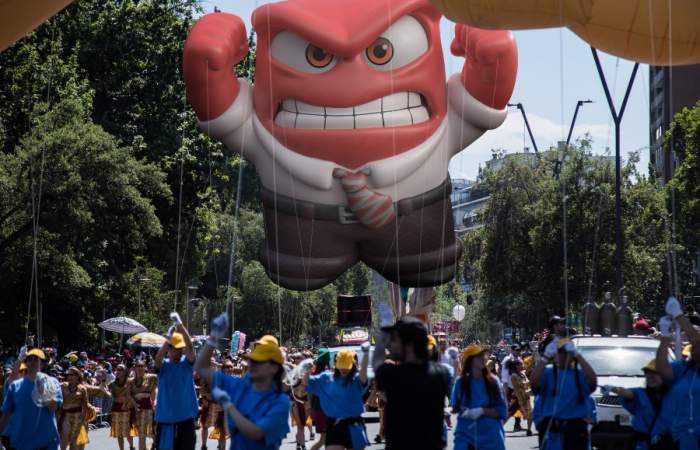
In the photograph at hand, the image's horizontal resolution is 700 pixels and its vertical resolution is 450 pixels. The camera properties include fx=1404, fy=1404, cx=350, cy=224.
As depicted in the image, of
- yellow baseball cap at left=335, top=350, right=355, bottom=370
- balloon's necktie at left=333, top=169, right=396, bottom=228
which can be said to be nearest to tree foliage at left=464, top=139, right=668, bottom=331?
balloon's necktie at left=333, top=169, right=396, bottom=228

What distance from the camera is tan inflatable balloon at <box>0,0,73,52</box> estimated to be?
1188 centimetres

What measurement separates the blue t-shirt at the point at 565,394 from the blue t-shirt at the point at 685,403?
3.12 ft

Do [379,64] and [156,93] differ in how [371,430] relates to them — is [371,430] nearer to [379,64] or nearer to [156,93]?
[379,64]

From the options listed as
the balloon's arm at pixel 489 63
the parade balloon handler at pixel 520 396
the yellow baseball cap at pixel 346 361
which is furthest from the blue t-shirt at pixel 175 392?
the parade balloon handler at pixel 520 396

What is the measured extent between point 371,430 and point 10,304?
35.9 feet

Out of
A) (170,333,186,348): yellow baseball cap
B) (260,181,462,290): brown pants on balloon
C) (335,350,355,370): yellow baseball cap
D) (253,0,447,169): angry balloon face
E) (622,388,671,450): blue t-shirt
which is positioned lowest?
(622,388,671,450): blue t-shirt

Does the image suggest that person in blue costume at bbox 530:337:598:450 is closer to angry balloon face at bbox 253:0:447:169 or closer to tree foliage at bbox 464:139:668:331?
angry balloon face at bbox 253:0:447:169

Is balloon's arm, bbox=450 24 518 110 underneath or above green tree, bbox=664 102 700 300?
underneath

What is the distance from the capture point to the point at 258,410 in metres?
8.36

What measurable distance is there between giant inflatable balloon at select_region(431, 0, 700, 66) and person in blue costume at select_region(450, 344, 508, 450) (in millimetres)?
2918

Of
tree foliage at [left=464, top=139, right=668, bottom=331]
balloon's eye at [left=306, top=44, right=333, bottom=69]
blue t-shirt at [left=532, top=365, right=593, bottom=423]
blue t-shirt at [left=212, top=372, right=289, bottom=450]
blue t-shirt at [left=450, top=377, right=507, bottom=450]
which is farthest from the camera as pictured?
tree foliage at [left=464, top=139, right=668, bottom=331]

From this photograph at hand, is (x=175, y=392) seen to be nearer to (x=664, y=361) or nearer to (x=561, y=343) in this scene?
(x=561, y=343)

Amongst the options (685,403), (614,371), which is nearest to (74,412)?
(614,371)

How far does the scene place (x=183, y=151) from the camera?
34.8 metres
